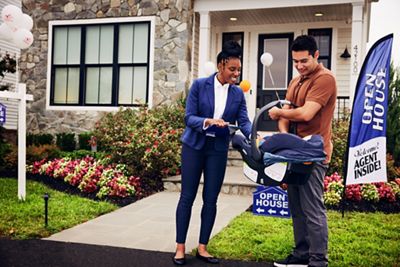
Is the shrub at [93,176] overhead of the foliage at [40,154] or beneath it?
beneath

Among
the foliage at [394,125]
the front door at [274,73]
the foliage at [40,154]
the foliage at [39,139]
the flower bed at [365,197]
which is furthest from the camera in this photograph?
the front door at [274,73]

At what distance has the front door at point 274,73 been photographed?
10.6 metres

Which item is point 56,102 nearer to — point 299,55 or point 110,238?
point 110,238

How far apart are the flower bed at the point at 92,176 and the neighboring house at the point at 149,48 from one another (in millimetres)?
2510

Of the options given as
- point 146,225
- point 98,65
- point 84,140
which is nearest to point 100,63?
point 98,65

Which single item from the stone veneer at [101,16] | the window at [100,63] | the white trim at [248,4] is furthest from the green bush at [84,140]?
the white trim at [248,4]

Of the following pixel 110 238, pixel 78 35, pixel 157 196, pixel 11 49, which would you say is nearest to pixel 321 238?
pixel 110 238

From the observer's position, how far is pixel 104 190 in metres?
6.59

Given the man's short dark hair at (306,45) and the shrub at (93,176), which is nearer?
the man's short dark hair at (306,45)

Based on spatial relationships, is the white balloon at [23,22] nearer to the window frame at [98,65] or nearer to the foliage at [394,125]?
the window frame at [98,65]

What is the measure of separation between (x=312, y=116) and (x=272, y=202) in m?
1.70

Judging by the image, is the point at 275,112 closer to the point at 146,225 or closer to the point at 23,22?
the point at 146,225

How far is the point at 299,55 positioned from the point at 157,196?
420 centimetres

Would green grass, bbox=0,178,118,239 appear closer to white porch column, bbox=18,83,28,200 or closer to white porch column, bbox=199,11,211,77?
white porch column, bbox=18,83,28,200
